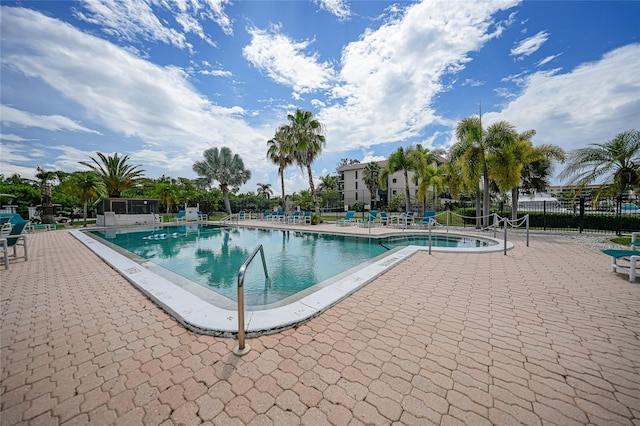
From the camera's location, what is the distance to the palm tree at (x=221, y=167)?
29812 millimetres

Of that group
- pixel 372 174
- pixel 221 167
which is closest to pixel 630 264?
pixel 221 167

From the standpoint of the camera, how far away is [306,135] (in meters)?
18.6

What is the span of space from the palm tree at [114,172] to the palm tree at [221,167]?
7.61m

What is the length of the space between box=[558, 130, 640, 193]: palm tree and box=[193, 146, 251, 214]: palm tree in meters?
30.1

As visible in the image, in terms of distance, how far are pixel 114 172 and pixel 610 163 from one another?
3327 centimetres

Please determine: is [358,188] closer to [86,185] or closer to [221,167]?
[221,167]

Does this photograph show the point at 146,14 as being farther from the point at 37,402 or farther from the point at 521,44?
the point at 521,44

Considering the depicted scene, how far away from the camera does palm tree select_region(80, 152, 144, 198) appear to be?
21.0m

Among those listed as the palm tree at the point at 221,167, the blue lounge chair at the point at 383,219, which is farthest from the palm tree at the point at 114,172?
the blue lounge chair at the point at 383,219

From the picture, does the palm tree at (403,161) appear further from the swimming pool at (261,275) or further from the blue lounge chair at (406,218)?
the swimming pool at (261,275)

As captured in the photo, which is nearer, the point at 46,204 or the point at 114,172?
the point at 46,204

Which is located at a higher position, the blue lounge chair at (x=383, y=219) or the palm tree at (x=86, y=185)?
the palm tree at (x=86, y=185)

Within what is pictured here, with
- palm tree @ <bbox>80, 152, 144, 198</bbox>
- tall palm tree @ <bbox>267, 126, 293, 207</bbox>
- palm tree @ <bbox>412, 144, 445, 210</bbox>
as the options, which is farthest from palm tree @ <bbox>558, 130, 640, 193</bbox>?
palm tree @ <bbox>80, 152, 144, 198</bbox>

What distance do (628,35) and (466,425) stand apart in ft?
44.5
